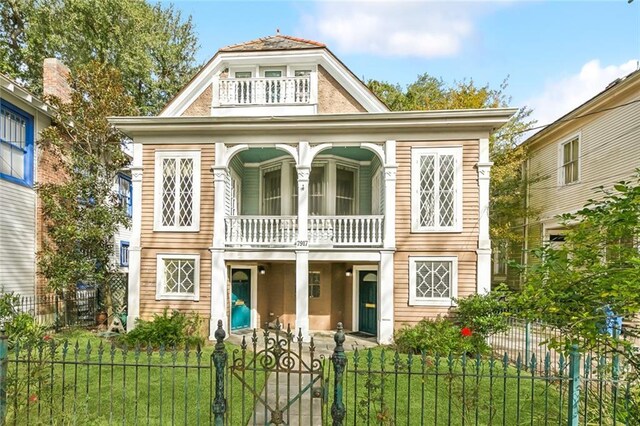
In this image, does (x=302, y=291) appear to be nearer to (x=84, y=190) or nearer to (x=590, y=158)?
(x=84, y=190)

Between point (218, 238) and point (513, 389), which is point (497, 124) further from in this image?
point (218, 238)

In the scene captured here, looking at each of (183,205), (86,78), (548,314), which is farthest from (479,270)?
(86,78)

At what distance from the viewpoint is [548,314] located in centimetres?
371

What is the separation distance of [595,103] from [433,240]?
27.2 ft

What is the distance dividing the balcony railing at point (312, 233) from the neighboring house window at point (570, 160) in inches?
360

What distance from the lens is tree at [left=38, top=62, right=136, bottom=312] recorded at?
428 inches

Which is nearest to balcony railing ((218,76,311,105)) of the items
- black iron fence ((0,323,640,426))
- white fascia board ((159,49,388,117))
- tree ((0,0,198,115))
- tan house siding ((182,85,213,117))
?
tan house siding ((182,85,213,117))

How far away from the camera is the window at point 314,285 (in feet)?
38.4

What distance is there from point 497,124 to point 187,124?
346 inches

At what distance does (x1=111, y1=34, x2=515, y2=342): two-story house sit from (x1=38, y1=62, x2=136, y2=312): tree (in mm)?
1594

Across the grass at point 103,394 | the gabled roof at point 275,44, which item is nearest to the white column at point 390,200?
the gabled roof at point 275,44

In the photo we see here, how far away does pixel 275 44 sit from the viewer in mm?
11758

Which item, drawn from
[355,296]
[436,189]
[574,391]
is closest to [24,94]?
[355,296]

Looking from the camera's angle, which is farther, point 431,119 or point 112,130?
point 112,130
